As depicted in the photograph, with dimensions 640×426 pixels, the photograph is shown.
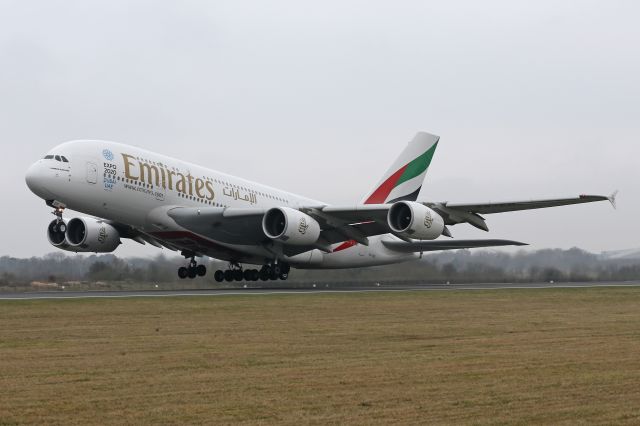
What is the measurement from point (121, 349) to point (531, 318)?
440 inches

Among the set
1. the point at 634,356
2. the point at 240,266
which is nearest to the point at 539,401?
the point at 634,356

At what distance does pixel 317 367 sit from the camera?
1273 cm

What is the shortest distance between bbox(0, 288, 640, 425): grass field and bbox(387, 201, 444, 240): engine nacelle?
11.3 m

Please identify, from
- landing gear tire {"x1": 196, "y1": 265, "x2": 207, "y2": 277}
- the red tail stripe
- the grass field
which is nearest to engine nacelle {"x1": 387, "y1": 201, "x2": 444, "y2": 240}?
the red tail stripe

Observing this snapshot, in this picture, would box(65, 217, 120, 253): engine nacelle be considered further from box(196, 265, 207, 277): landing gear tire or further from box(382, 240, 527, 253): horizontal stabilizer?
box(382, 240, 527, 253): horizontal stabilizer

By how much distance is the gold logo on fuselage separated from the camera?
34.5m

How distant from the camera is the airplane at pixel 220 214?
33.3m

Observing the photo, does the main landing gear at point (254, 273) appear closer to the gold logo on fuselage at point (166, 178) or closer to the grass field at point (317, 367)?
the gold logo on fuselage at point (166, 178)

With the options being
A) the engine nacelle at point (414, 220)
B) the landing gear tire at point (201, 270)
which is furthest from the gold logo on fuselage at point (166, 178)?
the engine nacelle at point (414, 220)

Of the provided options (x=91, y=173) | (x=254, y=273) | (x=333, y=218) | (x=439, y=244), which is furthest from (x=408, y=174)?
(x=91, y=173)

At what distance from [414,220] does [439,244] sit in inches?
382

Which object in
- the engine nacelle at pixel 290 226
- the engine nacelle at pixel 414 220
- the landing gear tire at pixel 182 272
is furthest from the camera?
the landing gear tire at pixel 182 272

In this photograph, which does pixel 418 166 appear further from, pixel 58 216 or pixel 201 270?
pixel 58 216

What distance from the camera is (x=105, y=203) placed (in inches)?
1334
